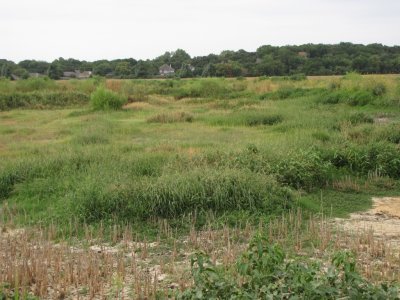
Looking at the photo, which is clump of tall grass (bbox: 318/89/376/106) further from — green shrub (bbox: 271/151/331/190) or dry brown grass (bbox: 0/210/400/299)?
dry brown grass (bbox: 0/210/400/299)

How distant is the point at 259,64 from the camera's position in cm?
5225

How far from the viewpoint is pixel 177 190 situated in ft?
25.6

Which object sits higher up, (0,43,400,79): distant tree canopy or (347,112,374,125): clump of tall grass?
(0,43,400,79): distant tree canopy

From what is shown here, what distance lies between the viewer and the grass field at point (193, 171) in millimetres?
7742

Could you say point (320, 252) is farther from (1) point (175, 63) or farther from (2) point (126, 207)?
(1) point (175, 63)

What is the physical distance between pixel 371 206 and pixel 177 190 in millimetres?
3599

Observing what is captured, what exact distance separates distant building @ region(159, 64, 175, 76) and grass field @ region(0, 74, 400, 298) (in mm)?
41696

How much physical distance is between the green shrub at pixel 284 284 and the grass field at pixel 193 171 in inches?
61.7

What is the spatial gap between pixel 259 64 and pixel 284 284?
162 feet

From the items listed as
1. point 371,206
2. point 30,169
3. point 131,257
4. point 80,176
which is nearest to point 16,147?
point 30,169

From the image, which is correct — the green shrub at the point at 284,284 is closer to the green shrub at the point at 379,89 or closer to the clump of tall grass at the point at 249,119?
the clump of tall grass at the point at 249,119

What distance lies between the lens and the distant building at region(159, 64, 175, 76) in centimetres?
5979

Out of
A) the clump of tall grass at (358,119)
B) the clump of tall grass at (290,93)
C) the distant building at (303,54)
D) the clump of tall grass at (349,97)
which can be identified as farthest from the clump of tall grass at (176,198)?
the distant building at (303,54)

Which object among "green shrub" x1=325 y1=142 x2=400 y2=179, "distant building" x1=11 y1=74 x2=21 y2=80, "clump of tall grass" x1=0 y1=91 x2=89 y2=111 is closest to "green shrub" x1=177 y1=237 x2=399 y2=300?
"green shrub" x1=325 y1=142 x2=400 y2=179
